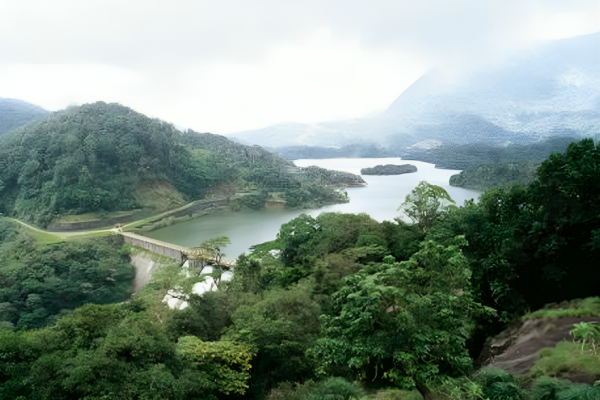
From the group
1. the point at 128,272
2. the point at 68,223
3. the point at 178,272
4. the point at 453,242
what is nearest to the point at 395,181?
the point at 453,242

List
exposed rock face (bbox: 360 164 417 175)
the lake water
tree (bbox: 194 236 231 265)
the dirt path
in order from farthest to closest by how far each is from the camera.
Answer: the dirt path → tree (bbox: 194 236 231 265) → exposed rock face (bbox: 360 164 417 175) → the lake water

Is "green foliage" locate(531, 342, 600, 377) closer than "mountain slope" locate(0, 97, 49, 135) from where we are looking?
Yes

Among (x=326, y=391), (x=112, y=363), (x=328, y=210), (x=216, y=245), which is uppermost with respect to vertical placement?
(x=328, y=210)

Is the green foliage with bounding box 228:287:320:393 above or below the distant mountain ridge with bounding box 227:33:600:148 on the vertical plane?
below

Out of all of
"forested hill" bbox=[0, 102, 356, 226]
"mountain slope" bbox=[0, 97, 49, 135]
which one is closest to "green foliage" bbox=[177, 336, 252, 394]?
"forested hill" bbox=[0, 102, 356, 226]

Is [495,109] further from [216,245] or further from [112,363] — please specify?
[112,363]

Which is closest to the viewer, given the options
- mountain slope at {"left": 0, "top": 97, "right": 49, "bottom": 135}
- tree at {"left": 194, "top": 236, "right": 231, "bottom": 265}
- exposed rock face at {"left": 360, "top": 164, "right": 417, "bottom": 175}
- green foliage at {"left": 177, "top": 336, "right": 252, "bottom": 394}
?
green foliage at {"left": 177, "top": 336, "right": 252, "bottom": 394}

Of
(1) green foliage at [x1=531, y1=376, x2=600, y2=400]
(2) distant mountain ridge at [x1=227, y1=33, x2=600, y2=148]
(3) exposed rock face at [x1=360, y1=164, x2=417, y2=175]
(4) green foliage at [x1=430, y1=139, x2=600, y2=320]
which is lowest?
(1) green foliage at [x1=531, y1=376, x2=600, y2=400]

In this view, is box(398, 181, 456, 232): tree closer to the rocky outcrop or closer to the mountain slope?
the rocky outcrop

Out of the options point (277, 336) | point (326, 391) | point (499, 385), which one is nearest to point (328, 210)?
point (277, 336)
